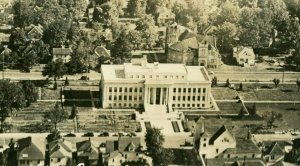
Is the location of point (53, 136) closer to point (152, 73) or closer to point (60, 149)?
point (60, 149)

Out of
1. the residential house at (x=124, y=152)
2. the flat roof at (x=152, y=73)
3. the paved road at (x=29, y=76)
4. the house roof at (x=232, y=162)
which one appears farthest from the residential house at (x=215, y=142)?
the paved road at (x=29, y=76)

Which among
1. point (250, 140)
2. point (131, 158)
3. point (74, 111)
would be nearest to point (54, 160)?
point (131, 158)

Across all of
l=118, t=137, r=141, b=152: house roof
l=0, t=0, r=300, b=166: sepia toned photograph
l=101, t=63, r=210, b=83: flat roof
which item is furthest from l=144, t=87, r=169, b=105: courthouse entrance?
l=118, t=137, r=141, b=152: house roof

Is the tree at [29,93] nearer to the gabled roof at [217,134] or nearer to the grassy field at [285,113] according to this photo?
the gabled roof at [217,134]

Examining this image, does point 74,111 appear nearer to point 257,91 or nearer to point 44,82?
point 44,82

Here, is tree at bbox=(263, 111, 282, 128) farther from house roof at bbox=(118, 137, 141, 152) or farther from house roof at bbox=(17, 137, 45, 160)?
house roof at bbox=(17, 137, 45, 160)

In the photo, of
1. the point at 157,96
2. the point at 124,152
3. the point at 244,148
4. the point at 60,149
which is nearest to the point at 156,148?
the point at 124,152
